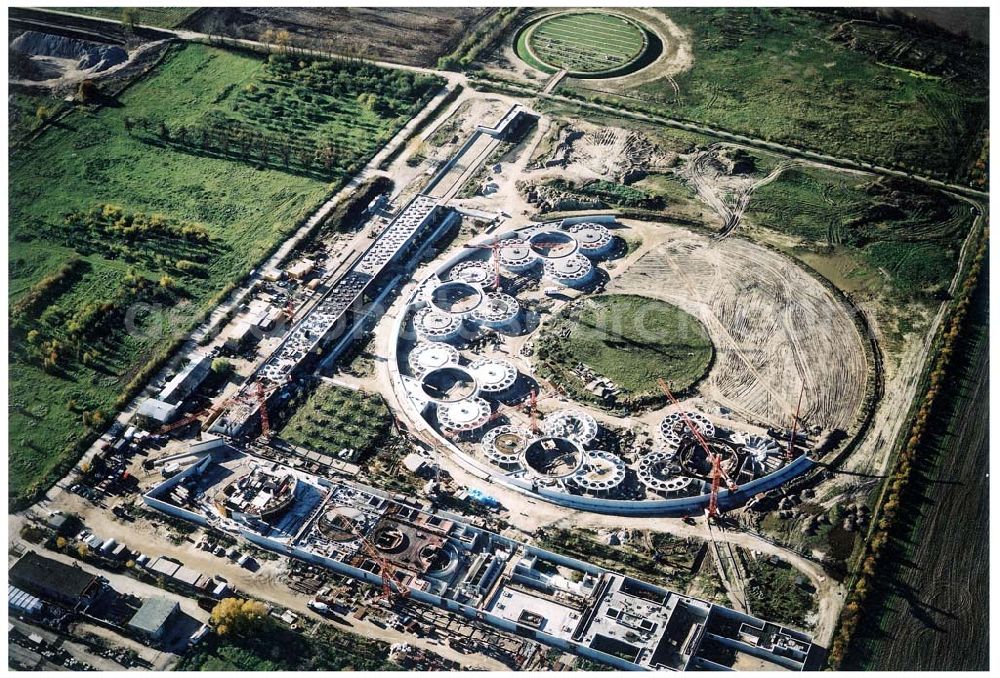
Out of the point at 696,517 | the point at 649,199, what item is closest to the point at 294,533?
the point at 696,517

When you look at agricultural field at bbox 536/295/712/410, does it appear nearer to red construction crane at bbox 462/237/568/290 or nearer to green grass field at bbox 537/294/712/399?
green grass field at bbox 537/294/712/399

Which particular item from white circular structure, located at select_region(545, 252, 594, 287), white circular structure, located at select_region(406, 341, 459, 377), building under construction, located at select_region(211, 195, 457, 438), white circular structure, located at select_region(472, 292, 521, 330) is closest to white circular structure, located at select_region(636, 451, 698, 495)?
white circular structure, located at select_region(406, 341, 459, 377)

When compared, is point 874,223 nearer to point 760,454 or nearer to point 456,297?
point 760,454

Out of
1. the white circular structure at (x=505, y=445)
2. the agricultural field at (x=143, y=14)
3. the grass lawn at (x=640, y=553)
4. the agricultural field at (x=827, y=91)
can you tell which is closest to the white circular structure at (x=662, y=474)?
the grass lawn at (x=640, y=553)

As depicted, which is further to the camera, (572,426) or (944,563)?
(572,426)

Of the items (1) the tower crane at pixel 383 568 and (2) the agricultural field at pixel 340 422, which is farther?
(2) the agricultural field at pixel 340 422

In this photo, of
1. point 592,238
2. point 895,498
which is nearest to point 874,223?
point 592,238

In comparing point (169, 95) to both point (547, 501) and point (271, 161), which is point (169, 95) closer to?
point (271, 161)

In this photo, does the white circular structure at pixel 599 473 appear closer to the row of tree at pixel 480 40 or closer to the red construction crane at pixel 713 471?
the red construction crane at pixel 713 471
